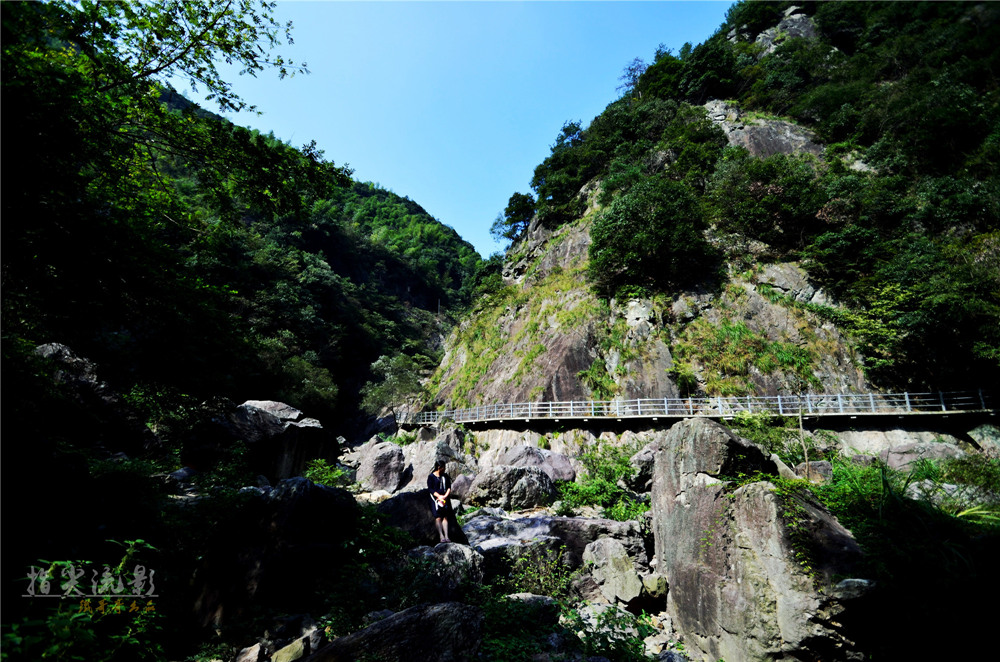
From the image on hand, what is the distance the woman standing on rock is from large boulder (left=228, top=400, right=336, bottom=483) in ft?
27.5

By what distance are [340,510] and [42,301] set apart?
423 centimetres

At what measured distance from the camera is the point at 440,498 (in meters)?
6.87

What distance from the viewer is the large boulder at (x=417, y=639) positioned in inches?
108

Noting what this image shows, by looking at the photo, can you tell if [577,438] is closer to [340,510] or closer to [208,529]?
[340,510]

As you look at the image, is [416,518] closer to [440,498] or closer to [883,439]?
[440,498]

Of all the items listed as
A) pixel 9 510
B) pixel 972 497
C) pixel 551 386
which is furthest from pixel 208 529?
pixel 551 386

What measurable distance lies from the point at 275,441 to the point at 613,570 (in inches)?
471

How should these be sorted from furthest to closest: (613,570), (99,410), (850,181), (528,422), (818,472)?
(850,181) < (528,422) < (99,410) < (818,472) < (613,570)

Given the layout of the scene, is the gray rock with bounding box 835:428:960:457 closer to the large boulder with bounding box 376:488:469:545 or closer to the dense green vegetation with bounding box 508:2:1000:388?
the dense green vegetation with bounding box 508:2:1000:388

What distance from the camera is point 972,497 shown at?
5.43 metres

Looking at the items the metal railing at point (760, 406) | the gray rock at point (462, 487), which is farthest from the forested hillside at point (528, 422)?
the metal railing at point (760, 406)

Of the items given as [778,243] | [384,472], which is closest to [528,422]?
[384,472]

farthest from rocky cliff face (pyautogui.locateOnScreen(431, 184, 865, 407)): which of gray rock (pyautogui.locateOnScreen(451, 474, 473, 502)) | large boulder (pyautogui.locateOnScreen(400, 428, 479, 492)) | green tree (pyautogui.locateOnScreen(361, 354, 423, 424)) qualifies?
gray rock (pyautogui.locateOnScreen(451, 474, 473, 502))

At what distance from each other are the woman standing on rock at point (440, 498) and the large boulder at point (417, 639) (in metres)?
3.68
